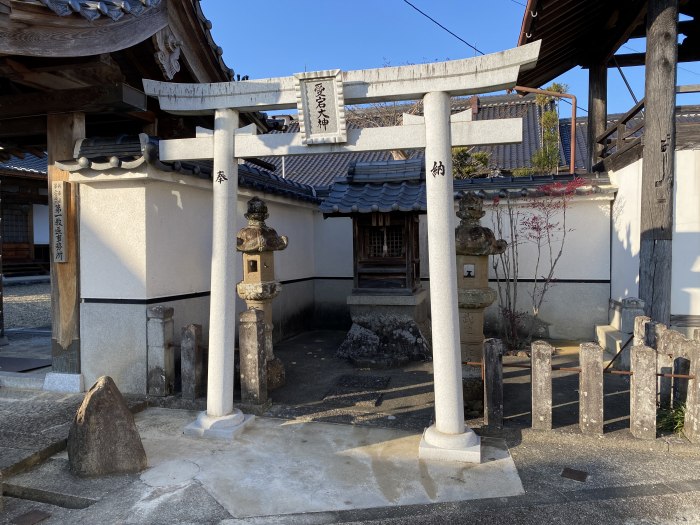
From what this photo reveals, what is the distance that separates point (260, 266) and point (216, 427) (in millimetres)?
2555

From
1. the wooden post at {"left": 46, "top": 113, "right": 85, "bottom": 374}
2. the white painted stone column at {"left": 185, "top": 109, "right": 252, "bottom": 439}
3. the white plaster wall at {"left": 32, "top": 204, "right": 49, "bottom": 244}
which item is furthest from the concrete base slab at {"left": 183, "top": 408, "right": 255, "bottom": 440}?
the white plaster wall at {"left": 32, "top": 204, "right": 49, "bottom": 244}

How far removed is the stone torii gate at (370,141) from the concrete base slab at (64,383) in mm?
2251

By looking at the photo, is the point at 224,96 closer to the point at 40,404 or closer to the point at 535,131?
the point at 40,404

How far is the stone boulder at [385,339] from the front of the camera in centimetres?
839

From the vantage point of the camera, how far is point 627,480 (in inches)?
162

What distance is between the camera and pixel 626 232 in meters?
8.81

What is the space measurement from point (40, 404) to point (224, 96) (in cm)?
445

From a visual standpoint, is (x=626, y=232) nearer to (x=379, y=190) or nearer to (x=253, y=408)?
(x=379, y=190)

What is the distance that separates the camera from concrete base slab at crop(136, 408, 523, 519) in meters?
3.91

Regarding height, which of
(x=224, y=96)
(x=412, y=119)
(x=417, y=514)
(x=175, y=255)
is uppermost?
(x=224, y=96)

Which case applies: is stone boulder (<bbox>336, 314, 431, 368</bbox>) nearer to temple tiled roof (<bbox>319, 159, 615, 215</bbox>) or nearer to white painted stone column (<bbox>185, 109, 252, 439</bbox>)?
temple tiled roof (<bbox>319, 159, 615, 215</bbox>)

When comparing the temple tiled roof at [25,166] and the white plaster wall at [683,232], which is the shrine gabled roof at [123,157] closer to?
the white plaster wall at [683,232]

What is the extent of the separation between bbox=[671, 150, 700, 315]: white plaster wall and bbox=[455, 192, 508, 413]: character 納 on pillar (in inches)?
145

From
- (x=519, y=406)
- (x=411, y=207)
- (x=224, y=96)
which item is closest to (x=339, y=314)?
(x=411, y=207)
